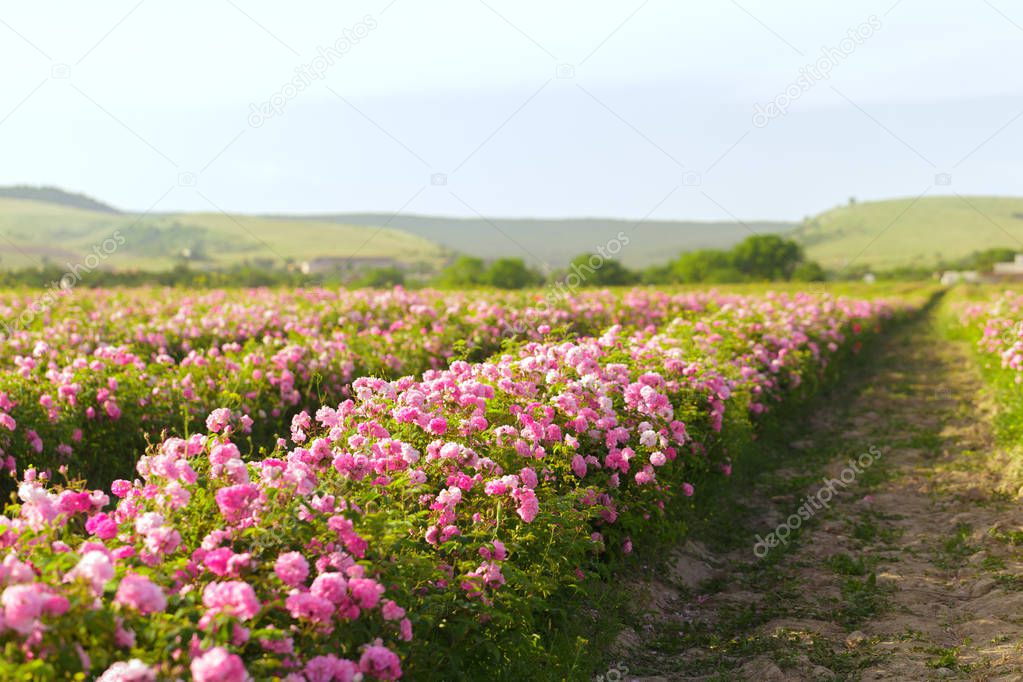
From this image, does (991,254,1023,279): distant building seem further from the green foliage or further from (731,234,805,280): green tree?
(731,234,805,280): green tree

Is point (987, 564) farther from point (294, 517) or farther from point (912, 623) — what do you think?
point (294, 517)

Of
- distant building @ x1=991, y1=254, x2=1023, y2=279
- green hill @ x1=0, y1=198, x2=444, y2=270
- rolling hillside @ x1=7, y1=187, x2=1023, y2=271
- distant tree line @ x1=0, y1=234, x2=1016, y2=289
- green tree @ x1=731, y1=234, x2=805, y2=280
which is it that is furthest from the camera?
rolling hillside @ x1=7, y1=187, x2=1023, y2=271

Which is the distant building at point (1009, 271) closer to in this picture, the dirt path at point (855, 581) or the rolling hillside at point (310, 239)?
the rolling hillside at point (310, 239)

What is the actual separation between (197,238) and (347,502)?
149750mm

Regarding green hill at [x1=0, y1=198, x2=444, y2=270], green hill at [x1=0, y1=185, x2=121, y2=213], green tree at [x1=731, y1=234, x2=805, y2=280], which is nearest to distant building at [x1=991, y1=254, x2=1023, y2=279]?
green tree at [x1=731, y1=234, x2=805, y2=280]

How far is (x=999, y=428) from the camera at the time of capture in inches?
458

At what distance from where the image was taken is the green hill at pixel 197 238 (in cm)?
12188

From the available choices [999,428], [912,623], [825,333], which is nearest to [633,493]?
[912,623]

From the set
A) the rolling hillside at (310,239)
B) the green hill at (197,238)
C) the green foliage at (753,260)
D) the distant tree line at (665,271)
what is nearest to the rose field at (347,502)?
the distant tree line at (665,271)

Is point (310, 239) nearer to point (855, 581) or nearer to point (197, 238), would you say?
point (197, 238)

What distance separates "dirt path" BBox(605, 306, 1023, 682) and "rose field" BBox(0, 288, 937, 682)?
18.9 inches

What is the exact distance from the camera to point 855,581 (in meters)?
6.95

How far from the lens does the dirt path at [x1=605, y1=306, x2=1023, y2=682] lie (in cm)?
553

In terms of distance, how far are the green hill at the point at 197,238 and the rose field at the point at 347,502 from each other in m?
104
